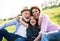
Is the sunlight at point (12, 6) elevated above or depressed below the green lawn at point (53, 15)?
above

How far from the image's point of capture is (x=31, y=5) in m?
2.16

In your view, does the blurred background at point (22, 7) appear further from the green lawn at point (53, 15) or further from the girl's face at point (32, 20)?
the girl's face at point (32, 20)

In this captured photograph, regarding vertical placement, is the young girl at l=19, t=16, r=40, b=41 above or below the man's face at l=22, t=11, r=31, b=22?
below

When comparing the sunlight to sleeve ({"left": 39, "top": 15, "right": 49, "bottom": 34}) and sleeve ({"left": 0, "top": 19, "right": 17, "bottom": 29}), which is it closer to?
sleeve ({"left": 0, "top": 19, "right": 17, "bottom": 29})

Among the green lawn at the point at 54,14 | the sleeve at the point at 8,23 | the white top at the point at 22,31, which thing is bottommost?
the white top at the point at 22,31

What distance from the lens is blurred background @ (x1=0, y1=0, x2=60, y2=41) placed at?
218 centimetres

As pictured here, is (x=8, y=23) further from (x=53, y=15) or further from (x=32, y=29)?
(x=53, y=15)

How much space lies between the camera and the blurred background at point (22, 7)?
7.14 ft

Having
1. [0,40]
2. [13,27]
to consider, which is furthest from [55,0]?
[0,40]

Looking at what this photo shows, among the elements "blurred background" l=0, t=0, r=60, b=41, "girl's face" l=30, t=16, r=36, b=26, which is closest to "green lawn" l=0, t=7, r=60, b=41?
"blurred background" l=0, t=0, r=60, b=41

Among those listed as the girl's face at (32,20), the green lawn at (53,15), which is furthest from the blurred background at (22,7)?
the girl's face at (32,20)

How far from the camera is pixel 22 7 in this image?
2.19 metres

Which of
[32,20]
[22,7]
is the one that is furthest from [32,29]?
[22,7]

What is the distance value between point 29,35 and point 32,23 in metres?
0.12
